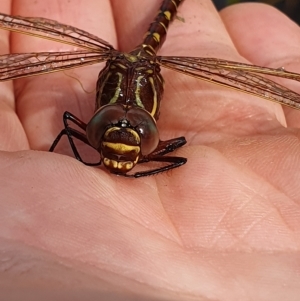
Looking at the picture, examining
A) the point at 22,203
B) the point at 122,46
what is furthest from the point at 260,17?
the point at 22,203

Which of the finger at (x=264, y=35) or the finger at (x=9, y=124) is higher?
the finger at (x=264, y=35)

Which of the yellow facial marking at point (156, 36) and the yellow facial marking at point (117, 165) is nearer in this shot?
the yellow facial marking at point (117, 165)

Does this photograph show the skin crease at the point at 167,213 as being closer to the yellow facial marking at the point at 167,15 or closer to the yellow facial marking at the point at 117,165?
the yellow facial marking at the point at 117,165

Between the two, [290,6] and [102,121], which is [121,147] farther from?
[290,6]

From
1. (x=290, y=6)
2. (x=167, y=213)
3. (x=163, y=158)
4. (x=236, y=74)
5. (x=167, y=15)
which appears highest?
(x=290, y=6)

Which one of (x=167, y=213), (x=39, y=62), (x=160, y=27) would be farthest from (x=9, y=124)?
(x=160, y=27)

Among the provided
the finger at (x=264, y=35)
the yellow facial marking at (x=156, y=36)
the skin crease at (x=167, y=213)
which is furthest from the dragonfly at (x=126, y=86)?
the finger at (x=264, y=35)

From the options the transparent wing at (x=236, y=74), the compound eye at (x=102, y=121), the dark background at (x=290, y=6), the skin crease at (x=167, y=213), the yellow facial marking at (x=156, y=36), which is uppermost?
the dark background at (x=290, y=6)

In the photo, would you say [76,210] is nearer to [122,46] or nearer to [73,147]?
[73,147]
